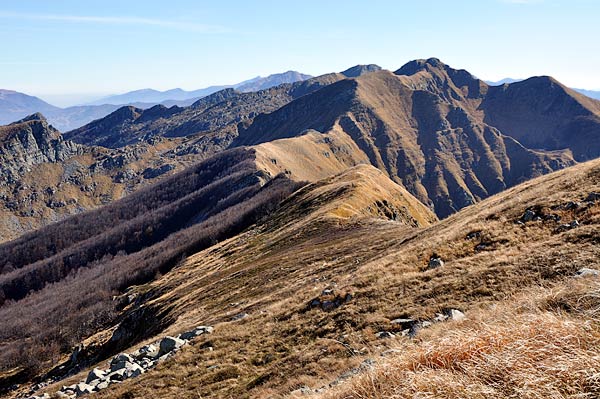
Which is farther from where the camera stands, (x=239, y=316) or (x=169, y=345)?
(x=239, y=316)

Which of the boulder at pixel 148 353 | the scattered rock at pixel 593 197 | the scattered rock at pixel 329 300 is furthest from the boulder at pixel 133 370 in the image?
the scattered rock at pixel 593 197

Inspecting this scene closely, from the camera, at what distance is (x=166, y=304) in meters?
58.1

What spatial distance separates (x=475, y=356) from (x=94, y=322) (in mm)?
105356

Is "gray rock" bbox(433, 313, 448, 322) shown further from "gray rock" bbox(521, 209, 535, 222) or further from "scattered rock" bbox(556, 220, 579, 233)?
"gray rock" bbox(521, 209, 535, 222)

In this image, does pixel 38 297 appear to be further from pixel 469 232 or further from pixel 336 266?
pixel 469 232

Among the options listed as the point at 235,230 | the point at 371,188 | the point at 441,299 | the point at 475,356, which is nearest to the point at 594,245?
the point at 441,299

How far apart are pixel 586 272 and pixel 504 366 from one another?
36.7 feet

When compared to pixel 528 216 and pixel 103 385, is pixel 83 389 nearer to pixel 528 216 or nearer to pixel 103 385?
pixel 103 385

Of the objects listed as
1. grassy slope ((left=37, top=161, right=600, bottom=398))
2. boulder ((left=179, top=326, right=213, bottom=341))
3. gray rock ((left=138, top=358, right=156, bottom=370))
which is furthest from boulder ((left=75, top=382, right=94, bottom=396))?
boulder ((left=179, top=326, right=213, bottom=341))

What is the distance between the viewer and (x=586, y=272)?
50.4 feet

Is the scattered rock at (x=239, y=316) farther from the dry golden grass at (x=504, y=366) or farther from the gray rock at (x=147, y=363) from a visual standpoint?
the dry golden grass at (x=504, y=366)

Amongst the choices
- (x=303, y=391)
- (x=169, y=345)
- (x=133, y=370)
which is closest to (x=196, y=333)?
(x=169, y=345)

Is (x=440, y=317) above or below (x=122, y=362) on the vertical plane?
above

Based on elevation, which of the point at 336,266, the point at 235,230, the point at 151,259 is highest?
the point at 336,266
